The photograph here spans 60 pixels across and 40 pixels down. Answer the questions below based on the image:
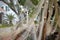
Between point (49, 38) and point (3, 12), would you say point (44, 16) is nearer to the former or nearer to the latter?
point (49, 38)

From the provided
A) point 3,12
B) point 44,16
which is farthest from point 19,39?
point 3,12

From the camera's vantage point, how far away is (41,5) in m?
0.63

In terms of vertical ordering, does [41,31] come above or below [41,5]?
below

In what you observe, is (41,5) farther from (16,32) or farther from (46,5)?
(16,32)

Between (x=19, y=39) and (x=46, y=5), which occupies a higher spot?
(x=46, y=5)

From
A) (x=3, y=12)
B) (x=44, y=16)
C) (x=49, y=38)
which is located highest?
(x=44, y=16)

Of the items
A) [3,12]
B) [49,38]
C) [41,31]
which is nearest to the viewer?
[41,31]

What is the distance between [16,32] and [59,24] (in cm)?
20

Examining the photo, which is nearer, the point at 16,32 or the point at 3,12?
the point at 16,32

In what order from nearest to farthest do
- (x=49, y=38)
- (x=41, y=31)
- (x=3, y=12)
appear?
(x=41, y=31)
(x=49, y=38)
(x=3, y=12)

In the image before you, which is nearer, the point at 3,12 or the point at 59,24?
the point at 59,24

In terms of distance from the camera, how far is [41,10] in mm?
643

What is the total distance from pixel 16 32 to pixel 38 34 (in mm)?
97

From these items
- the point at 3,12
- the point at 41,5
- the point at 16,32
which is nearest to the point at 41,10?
the point at 41,5
